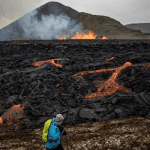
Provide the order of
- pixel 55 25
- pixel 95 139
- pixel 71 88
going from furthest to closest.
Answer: pixel 55 25 → pixel 71 88 → pixel 95 139

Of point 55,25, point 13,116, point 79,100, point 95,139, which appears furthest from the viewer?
point 55,25

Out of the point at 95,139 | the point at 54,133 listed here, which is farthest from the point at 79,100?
the point at 54,133

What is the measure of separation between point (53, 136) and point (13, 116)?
18.7 feet

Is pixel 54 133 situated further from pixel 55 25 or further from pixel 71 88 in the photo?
pixel 55 25

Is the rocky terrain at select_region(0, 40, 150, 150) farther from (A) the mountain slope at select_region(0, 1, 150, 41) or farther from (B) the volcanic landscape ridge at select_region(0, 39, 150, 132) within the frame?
(A) the mountain slope at select_region(0, 1, 150, 41)

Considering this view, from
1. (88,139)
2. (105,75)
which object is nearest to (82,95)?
(105,75)

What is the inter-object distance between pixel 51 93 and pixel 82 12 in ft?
241

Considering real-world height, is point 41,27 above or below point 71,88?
above

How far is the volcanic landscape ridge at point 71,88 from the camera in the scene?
7.49 metres

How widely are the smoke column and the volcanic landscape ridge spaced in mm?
45004

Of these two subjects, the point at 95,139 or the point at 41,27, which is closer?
the point at 95,139

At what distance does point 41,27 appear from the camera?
62656mm

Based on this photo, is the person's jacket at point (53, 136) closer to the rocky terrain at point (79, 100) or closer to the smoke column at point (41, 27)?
the rocky terrain at point (79, 100)

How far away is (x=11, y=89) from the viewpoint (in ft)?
33.7
